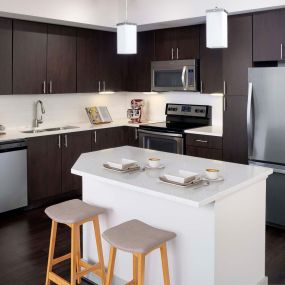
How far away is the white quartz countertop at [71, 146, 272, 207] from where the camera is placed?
2.23 m

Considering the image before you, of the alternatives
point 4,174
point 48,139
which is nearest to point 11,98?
point 48,139

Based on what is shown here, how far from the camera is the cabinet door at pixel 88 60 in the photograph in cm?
536

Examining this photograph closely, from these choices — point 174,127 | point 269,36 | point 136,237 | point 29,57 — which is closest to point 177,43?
point 174,127

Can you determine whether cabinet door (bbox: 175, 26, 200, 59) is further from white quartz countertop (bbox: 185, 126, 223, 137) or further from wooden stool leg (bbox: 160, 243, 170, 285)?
wooden stool leg (bbox: 160, 243, 170, 285)

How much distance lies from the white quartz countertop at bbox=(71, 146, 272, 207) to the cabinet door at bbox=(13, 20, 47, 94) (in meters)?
1.87

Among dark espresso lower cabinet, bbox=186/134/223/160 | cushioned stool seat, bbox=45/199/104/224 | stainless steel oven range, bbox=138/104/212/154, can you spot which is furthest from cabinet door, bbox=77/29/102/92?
cushioned stool seat, bbox=45/199/104/224

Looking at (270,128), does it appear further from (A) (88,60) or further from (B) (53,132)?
(A) (88,60)

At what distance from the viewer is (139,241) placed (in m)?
2.25

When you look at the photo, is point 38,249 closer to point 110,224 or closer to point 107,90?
point 110,224

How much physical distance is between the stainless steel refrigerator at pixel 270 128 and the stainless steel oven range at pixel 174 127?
1.08 meters

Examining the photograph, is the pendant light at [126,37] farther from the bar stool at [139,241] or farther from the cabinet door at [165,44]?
the cabinet door at [165,44]

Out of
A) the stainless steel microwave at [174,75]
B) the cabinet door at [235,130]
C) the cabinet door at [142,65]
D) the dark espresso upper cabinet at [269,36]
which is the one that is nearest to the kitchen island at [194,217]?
the cabinet door at [235,130]

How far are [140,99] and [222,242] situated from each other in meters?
4.04

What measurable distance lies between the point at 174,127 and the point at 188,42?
1.11 meters
